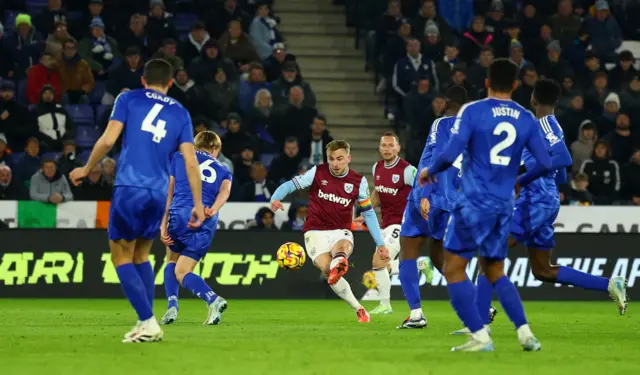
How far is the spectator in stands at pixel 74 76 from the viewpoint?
22.1 metres

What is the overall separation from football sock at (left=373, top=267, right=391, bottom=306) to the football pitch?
1.02 feet

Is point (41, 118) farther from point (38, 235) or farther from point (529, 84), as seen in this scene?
point (529, 84)

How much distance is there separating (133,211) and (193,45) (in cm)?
1360

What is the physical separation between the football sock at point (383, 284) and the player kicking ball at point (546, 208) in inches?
128

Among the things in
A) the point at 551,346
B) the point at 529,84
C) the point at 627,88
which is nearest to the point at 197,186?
the point at 551,346

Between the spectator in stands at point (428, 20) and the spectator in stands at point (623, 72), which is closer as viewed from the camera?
the spectator in stands at point (428, 20)

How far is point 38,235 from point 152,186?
9.31 metres

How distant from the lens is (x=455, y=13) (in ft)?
86.9

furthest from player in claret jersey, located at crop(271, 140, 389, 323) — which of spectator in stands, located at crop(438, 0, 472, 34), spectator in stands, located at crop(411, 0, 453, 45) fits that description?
spectator in stands, located at crop(438, 0, 472, 34)

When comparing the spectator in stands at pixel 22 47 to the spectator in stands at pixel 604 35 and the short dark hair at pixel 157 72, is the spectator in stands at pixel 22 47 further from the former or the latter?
the short dark hair at pixel 157 72

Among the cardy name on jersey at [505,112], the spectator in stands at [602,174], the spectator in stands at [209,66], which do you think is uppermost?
the cardy name on jersey at [505,112]

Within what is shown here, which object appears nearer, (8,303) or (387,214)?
(387,214)

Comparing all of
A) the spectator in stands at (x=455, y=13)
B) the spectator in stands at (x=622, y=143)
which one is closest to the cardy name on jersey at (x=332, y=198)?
the spectator in stands at (x=622, y=143)

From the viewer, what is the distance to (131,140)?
10266 millimetres
